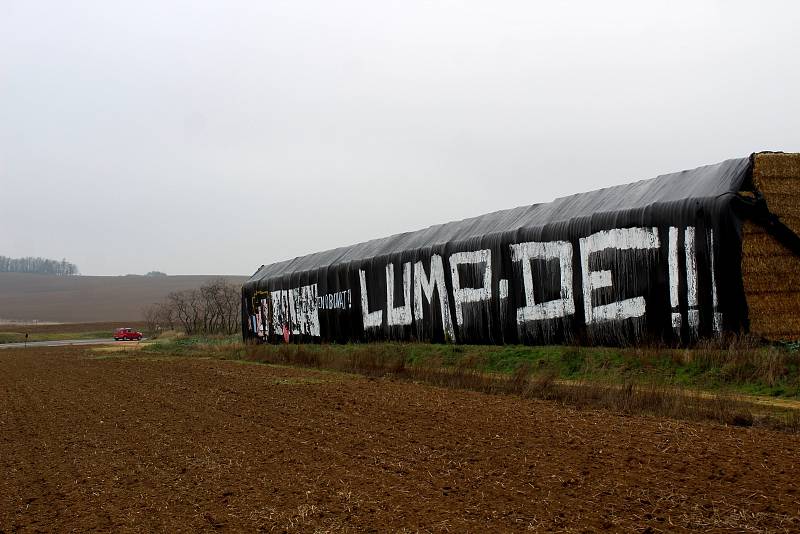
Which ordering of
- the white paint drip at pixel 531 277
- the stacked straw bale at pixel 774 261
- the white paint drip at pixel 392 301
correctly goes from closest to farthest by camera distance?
the stacked straw bale at pixel 774 261
the white paint drip at pixel 531 277
the white paint drip at pixel 392 301

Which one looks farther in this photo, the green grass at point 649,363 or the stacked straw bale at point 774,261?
the stacked straw bale at point 774,261

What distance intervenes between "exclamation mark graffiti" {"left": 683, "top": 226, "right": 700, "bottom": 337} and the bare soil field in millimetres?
4789

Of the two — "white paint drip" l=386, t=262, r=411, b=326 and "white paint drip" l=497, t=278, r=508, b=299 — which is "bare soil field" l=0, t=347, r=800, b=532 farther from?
"white paint drip" l=386, t=262, r=411, b=326

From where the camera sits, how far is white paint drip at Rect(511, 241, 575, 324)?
18.7 metres

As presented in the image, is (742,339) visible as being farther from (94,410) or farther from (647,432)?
(94,410)

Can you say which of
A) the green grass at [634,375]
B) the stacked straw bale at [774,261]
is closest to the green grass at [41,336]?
the green grass at [634,375]

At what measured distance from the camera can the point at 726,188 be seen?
15.5 meters

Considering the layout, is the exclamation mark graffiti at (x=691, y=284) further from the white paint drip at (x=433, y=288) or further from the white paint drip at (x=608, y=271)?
the white paint drip at (x=433, y=288)

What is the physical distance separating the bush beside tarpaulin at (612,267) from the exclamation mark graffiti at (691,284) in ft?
0.08

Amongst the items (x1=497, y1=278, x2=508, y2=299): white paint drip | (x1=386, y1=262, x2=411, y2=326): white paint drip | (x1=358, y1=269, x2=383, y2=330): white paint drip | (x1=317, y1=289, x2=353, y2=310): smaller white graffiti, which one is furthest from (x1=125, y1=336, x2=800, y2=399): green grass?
(x1=317, y1=289, x2=353, y2=310): smaller white graffiti

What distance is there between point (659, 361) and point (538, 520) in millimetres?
9766

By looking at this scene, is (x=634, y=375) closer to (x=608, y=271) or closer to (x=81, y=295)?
(x=608, y=271)

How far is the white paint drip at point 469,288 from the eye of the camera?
21.5 metres

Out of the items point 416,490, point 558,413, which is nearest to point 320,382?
point 558,413
